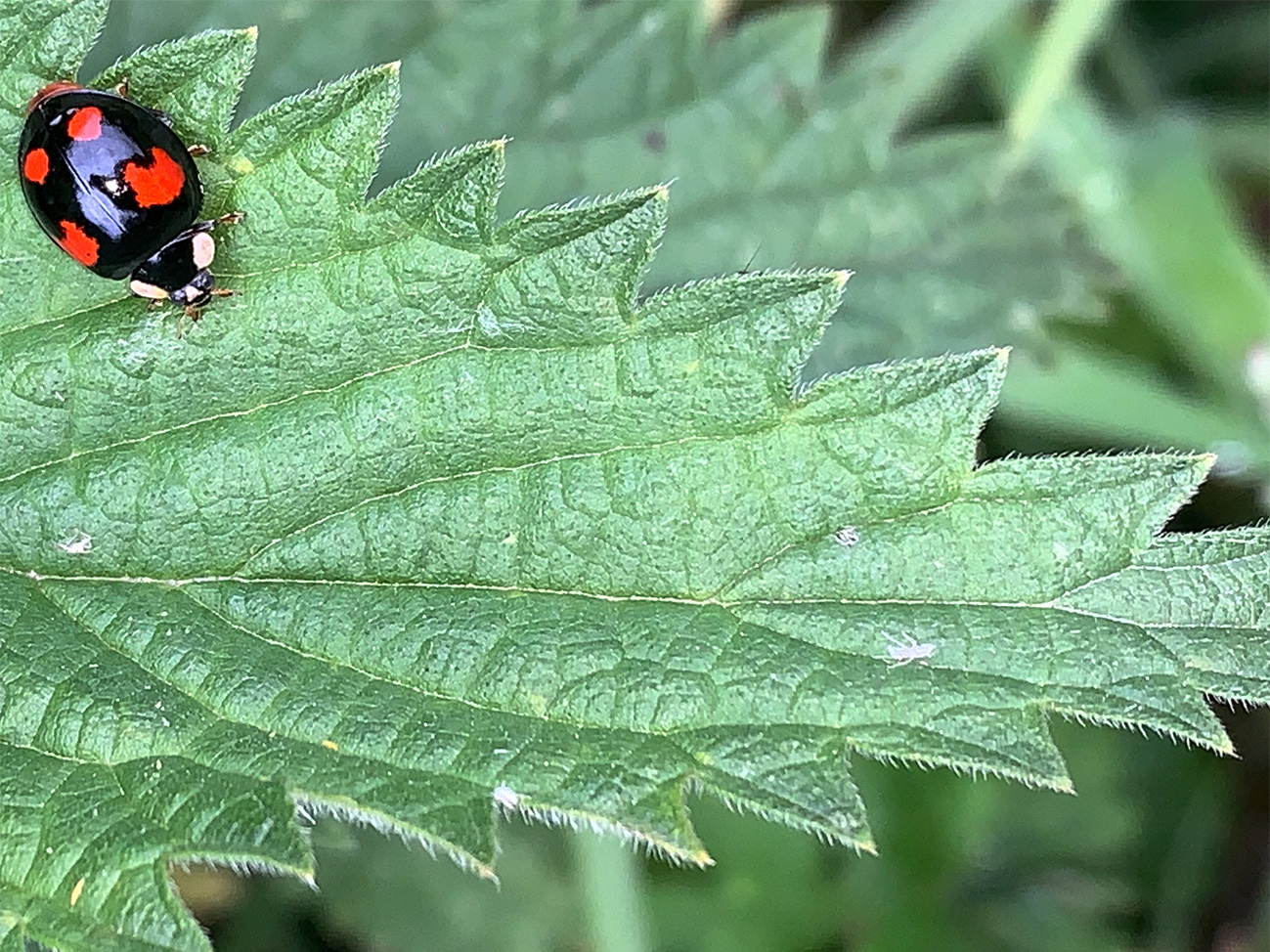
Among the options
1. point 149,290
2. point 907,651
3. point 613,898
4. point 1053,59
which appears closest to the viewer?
point 907,651

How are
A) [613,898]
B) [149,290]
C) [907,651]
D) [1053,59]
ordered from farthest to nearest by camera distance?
[1053,59]
[613,898]
[149,290]
[907,651]

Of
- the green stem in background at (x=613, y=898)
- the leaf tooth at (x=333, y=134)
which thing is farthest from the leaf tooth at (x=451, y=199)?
the green stem in background at (x=613, y=898)

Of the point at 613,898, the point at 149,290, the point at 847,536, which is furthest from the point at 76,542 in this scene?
the point at 613,898

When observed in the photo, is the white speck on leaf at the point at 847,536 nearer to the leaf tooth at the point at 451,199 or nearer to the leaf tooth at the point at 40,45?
the leaf tooth at the point at 451,199

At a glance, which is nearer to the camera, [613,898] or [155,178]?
[155,178]

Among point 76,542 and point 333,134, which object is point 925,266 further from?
point 76,542
